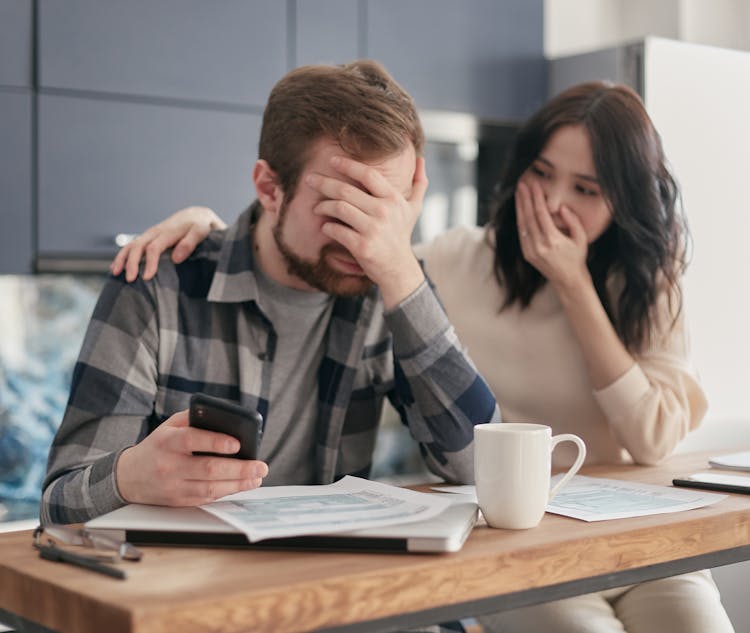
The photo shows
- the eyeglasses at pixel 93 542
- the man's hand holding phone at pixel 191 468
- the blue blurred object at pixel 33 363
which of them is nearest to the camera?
the eyeglasses at pixel 93 542

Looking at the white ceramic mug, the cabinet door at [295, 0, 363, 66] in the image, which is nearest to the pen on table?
the white ceramic mug

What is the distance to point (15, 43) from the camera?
2346mm

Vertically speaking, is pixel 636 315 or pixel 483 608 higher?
pixel 636 315

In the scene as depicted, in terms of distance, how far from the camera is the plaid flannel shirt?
53.8 inches

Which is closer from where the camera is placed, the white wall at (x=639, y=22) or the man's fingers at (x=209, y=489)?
the man's fingers at (x=209, y=489)

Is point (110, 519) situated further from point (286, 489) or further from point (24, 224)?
point (24, 224)

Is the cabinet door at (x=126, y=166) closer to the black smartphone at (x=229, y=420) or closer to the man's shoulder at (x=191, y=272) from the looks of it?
the man's shoulder at (x=191, y=272)

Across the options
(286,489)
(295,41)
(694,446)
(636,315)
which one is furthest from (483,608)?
(295,41)

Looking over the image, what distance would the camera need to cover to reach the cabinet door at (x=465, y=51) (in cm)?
293

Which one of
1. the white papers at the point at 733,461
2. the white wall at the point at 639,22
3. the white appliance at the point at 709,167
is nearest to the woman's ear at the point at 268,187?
the white papers at the point at 733,461

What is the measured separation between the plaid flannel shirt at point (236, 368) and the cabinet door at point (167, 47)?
102cm

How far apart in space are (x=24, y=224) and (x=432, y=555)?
5.47 ft

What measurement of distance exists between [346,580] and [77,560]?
24 centimetres

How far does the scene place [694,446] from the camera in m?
2.44
